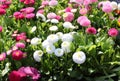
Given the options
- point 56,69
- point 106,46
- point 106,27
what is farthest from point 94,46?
point 106,27

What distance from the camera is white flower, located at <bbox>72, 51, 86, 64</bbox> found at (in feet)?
9.81

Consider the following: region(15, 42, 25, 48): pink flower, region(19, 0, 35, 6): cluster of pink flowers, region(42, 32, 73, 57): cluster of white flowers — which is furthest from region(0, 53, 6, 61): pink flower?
region(19, 0, 35, 6): cluster of pink flowers

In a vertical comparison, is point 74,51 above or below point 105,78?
above

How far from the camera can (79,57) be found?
3016 mm

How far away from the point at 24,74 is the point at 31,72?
0.21 ft

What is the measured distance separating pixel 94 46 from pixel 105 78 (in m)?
0.29

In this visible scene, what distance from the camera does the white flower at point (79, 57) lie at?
9.81 ft

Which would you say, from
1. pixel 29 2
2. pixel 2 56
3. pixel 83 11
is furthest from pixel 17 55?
pixel 29 2

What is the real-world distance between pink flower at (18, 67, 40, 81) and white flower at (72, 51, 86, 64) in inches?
13.3

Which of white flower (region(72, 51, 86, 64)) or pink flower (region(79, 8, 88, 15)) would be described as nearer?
white flower (region(72, 51, 86, 64))

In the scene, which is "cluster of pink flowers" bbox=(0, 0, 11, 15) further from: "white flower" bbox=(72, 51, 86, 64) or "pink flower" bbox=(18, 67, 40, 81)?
"white flower" bbox=(72, 51, 86, 64)

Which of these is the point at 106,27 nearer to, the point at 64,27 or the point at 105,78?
the point at 64,27

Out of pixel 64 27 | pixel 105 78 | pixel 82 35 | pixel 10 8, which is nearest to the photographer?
pixel 105 78

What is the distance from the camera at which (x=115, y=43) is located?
3.53 meters
